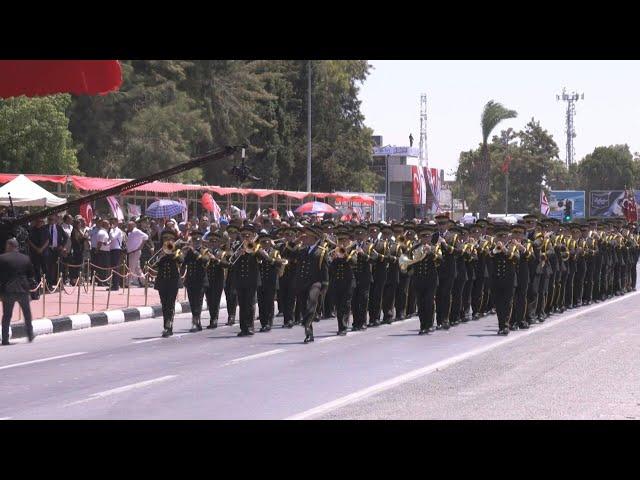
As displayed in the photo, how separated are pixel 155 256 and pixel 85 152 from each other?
19330 mm

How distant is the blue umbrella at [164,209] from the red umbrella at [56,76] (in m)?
21.4

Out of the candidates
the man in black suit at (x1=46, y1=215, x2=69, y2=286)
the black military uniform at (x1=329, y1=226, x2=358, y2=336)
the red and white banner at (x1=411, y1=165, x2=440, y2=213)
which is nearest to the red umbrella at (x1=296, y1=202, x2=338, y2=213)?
the man in black suit at (x1=46, y1=215, x2=69, y2=286)

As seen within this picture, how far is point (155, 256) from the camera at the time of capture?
99.7 ft

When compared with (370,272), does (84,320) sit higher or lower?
lower

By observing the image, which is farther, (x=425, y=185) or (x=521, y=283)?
(x=425, y=185)

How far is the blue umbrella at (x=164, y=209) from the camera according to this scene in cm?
3309

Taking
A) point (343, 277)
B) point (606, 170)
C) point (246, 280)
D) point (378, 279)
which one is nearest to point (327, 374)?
point (246, 280)

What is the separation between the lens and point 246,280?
20.3 m

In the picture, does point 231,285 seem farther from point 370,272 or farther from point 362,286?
point 370,272

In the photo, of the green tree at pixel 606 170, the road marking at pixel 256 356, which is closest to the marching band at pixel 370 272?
the road marking at pixel 256 356

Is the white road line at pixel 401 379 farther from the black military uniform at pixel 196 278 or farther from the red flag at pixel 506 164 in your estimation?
the red flag at pixel 506 164

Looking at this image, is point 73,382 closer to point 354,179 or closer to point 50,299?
point 50,299

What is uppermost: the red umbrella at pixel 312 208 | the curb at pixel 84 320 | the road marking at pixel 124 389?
the red umbrella at pixel 312 208

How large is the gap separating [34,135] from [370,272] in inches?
812
